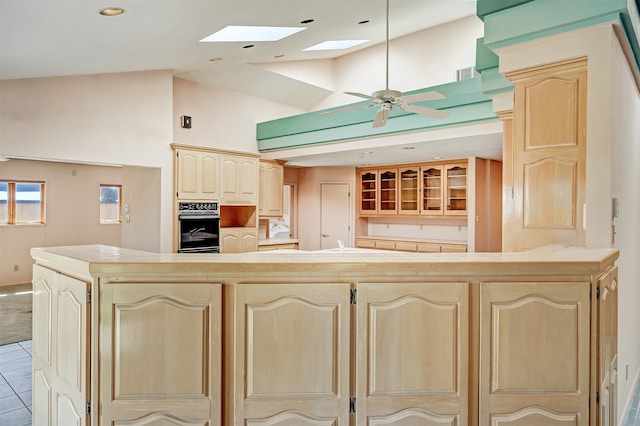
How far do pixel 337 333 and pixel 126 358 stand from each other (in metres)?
0.86

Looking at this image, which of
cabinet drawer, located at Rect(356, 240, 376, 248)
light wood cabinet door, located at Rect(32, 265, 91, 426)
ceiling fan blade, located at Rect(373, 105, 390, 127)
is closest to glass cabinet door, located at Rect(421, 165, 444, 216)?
cabinet drawer, located at Rect(356, 240, 376, 248)

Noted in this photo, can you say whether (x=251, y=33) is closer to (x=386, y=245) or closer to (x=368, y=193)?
(x=368, y=193)

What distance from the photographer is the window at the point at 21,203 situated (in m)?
7.88

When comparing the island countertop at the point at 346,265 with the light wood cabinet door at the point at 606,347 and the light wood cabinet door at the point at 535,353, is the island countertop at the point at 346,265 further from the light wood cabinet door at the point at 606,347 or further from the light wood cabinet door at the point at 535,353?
the light wood cabinet door at the point at 606,347

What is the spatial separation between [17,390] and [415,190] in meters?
6.56

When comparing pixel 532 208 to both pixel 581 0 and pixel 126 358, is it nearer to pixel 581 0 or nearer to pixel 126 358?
pixel 581 0

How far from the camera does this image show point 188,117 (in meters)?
6.36

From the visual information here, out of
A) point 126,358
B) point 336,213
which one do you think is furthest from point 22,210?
point 126,358

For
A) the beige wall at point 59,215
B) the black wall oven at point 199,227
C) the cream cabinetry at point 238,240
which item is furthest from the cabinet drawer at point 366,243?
the beige wall at point 59,215

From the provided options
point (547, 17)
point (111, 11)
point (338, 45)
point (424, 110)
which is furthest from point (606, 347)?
point (338, 45)

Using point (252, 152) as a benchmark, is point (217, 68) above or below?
above

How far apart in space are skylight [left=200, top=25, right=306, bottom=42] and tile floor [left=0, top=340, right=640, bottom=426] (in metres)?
3.49

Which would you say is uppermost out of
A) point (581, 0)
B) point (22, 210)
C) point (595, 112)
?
point (581, 0)

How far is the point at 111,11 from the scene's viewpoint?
2750mm
